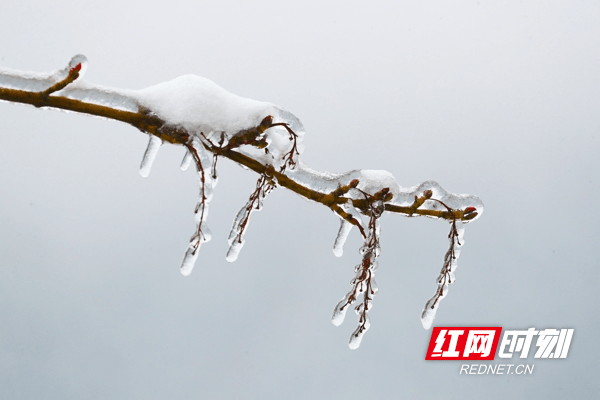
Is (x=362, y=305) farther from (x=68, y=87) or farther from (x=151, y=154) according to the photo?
(x=68, y=87)

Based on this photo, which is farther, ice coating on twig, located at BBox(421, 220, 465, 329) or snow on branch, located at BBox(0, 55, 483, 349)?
ice coating on twig, located at BBox(421, 220, 465, 329)

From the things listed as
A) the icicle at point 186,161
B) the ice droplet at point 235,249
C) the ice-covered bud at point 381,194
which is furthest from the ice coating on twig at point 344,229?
the icicle at point 186,161

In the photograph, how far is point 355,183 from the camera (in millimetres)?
2303

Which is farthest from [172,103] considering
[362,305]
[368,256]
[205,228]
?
[362,305]

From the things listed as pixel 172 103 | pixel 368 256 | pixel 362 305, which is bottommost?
pixel 362 305

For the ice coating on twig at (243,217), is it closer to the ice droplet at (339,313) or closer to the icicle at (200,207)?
the icicle at (200,207)

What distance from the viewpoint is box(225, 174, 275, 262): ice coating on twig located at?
228 cm

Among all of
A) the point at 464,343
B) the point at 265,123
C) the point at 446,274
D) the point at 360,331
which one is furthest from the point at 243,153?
the point at 464,343

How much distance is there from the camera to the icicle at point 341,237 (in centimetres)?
244

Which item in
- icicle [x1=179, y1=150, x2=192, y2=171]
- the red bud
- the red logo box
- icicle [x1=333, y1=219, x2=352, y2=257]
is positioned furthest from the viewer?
the red logo box

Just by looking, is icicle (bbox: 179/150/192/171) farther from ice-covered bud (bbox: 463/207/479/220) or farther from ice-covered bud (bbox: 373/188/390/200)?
ice-covered bud (bbox: 463/207/479/220)

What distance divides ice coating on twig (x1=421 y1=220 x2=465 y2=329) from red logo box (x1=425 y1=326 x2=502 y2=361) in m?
6.02

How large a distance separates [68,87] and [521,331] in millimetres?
9291

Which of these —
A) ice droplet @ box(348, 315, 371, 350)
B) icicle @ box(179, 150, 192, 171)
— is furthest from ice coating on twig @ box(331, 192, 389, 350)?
icicle @ box(179, 150, 192, 171)
